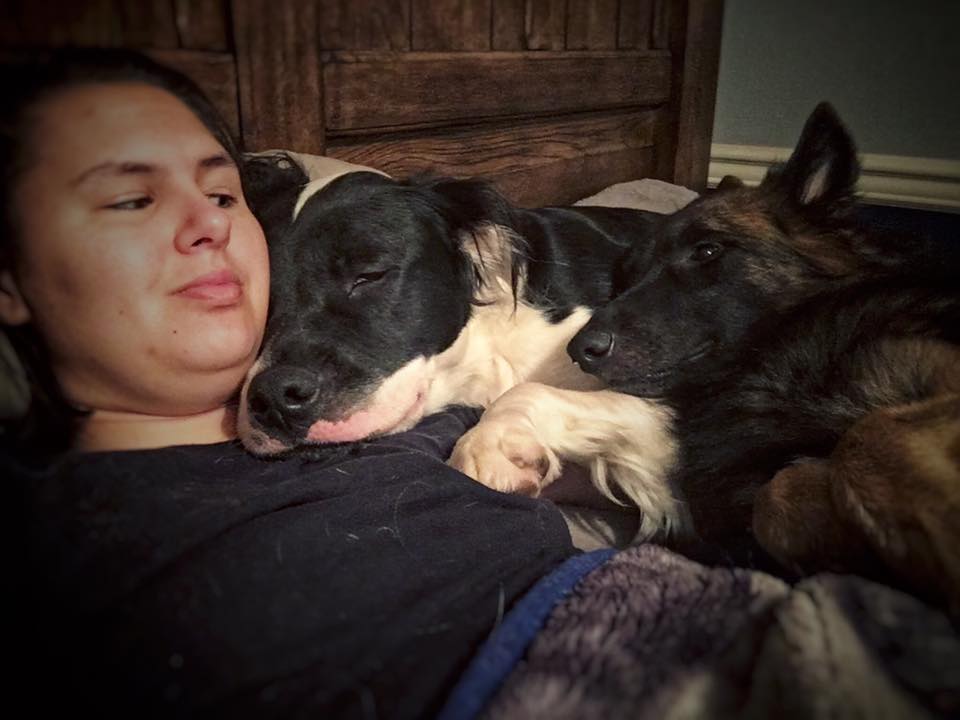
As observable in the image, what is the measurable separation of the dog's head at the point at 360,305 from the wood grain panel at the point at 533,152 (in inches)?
14.1

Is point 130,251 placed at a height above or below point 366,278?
above

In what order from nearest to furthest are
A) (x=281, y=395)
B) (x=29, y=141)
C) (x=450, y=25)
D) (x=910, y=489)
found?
(x=29, y=141) < (x=910, y=489) < (x=281, y=395) < (x=450, y=25)

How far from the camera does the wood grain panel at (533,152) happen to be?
1.92 meters

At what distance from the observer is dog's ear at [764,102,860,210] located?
1443mm

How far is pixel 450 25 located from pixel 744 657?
5.07 feet

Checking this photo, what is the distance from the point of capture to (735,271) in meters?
1.53

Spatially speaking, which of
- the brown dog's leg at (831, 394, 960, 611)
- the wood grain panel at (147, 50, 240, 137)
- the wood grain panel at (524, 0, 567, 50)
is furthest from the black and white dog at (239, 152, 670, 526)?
the wood grain panel at (524, 0, 567, 50)

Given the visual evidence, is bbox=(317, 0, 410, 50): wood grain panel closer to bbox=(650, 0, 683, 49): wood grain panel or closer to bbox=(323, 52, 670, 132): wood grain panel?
bbox=(323, 52, 670, 132): wood grain panel

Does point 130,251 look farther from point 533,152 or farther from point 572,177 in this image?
point 572,177

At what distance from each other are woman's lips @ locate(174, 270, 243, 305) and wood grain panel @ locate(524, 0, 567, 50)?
1.32m

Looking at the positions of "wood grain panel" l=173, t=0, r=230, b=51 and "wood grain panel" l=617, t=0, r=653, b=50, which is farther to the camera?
"wood grain panel" l=617, t=0, r=653, b=50

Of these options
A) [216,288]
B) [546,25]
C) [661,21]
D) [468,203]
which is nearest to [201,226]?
[216,288]

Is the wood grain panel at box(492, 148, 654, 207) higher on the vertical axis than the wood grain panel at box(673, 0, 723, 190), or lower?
lower

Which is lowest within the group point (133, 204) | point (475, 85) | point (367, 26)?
point (133, 204)
